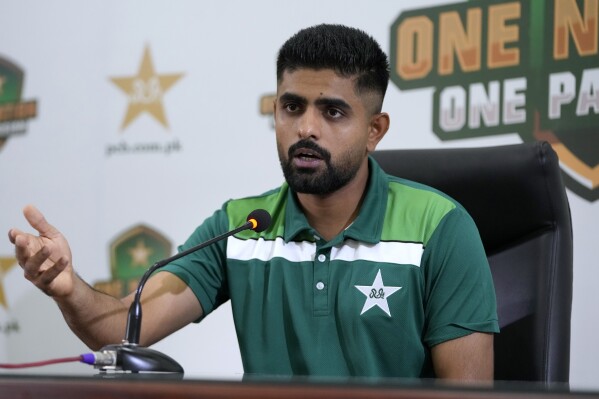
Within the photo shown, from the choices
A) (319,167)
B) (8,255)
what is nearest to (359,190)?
(319,167)

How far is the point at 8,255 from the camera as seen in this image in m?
3.04

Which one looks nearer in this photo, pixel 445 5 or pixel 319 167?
pixel 319 167

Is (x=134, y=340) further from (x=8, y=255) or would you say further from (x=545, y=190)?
(x=8, y=255)

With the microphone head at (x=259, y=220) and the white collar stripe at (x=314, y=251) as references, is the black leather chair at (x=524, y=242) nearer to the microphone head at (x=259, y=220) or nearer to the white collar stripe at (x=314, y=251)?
the white collar stripe at (x=314, y=251)

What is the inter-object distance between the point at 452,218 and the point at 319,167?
0.93 feet

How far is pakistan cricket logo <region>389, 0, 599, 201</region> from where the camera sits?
221cm

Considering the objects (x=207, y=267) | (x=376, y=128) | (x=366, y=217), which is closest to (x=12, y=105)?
(x=207, y=267)

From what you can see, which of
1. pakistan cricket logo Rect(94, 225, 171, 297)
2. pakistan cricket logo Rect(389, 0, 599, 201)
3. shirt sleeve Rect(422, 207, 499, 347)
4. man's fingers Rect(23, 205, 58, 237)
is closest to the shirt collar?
shirt sleeve Rect(422, 207, 499, 347)

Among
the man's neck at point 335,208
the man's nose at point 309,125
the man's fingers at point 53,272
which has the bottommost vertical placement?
the man's fingers at point 53,272

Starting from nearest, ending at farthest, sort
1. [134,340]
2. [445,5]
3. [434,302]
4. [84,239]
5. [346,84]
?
[134,340] < [434,302] < [346,84] < [445,5] < [84,239]

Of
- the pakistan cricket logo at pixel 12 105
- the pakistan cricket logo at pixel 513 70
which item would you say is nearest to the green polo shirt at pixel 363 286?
the pakistan cricket logo at pixel 513 70

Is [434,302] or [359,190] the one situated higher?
[359,190]

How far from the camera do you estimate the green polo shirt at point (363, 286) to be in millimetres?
1641

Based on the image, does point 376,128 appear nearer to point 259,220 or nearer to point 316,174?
point 316,174
